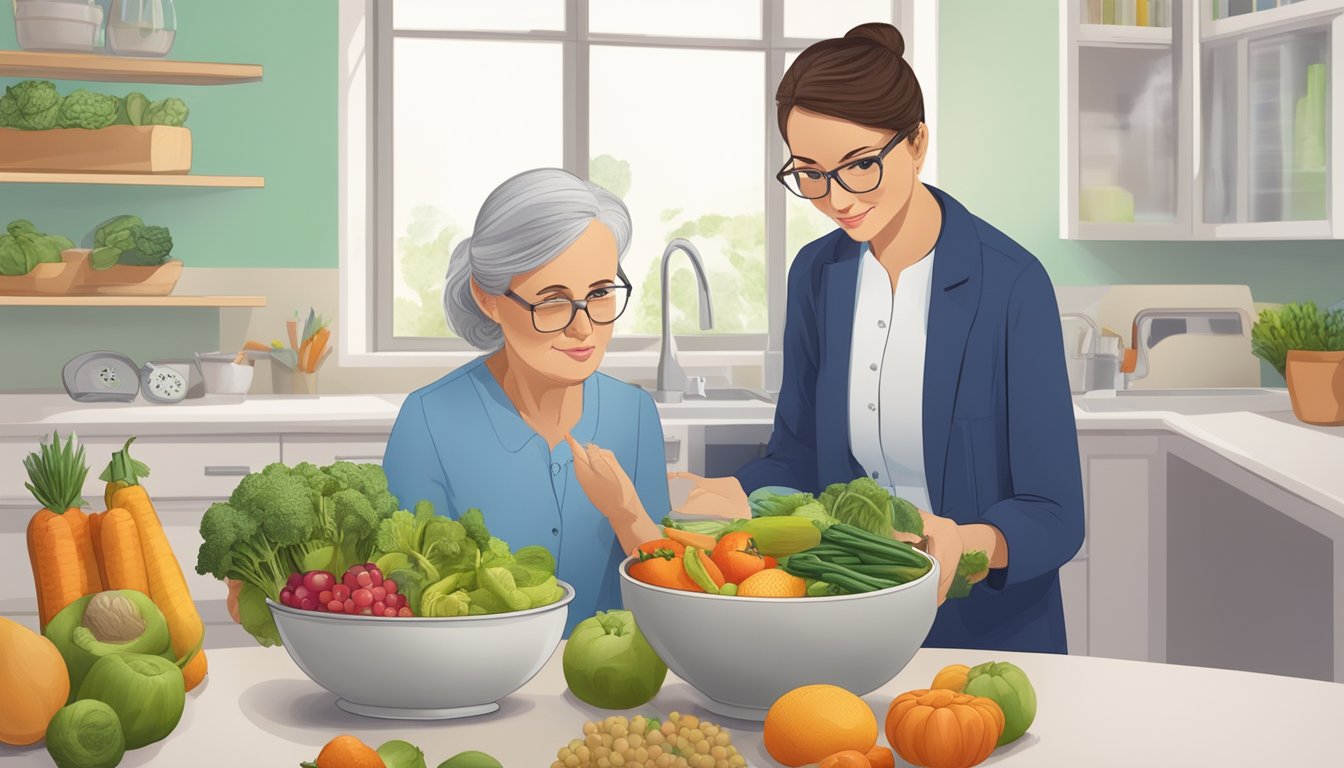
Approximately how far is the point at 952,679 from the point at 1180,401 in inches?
106

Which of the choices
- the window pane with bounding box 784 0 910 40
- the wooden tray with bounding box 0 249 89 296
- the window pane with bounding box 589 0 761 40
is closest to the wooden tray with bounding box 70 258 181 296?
the wooden tray with bounding box 0 249 89 296

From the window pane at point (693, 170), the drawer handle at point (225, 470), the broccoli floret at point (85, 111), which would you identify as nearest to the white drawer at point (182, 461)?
the drawer handle at point (225, 470)

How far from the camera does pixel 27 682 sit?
1.02 metres

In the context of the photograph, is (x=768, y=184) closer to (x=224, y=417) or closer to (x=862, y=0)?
(x=862, y=0)

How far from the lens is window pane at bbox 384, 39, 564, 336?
4.11m

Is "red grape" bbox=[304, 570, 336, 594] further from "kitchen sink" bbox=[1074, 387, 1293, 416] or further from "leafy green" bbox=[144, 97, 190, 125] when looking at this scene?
"leafy green" bbox=[144, 97, 190, 125]

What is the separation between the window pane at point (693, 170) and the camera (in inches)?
169

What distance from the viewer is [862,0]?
4301mm

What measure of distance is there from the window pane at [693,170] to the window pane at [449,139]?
0.22 metres

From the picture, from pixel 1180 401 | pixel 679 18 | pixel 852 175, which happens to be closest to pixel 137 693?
pixel 852 175

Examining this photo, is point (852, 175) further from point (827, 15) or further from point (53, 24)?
point (827, 15)

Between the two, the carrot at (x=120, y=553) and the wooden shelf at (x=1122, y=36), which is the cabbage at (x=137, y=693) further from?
the wooden shelf at (x=1122, y=36)

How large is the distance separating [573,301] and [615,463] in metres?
0.19

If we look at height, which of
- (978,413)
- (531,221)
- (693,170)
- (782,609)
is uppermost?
(693,170)
